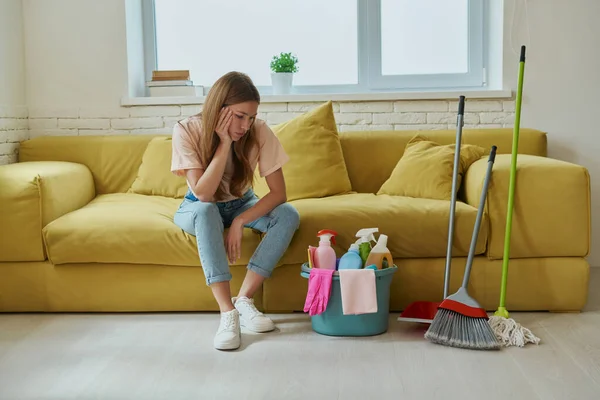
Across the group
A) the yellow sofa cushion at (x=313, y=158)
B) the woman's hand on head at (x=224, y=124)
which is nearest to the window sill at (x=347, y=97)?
the yellow sofa cushion at (x=313, y=158)

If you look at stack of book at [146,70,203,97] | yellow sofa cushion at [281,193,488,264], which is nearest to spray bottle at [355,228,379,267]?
yellow sofa cushion at [281,193,488,264]

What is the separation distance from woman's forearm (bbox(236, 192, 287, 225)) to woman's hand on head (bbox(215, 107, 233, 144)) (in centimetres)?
26

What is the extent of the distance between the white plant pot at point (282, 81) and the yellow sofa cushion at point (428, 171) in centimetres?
90

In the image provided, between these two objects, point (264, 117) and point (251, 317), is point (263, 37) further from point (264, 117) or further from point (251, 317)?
point (251, 317)

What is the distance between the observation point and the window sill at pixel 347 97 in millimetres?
3791

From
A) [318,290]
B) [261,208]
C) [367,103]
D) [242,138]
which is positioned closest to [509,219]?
[318,290]

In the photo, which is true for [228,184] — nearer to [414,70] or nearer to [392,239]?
[392,239]

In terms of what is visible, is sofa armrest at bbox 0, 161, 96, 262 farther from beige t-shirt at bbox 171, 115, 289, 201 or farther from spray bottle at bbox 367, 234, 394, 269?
spray bottle at bbox 367, 234, 394, 269

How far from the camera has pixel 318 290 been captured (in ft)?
8.45

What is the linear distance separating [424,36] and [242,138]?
1.67 m

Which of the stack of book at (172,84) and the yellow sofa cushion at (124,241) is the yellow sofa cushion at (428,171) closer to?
the yellow sofa cushion at (124,241)

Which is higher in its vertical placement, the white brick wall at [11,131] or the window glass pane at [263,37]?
the window glass pane at [263,37]

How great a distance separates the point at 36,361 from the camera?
7.86 feet

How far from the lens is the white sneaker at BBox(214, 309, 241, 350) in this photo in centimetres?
247
